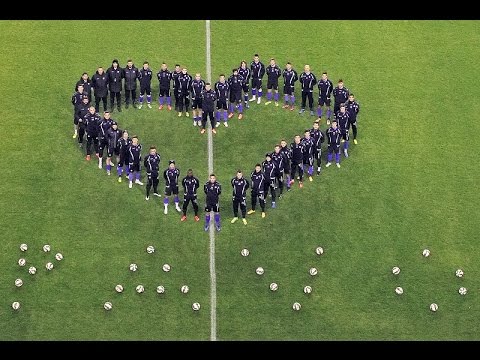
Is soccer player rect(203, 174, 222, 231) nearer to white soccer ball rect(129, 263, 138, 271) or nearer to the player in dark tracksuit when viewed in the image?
white soccer ball rect(129, 263, 138, 271)

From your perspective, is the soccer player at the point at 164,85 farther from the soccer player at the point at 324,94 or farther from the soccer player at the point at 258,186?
the soccer player at the point at 258,186

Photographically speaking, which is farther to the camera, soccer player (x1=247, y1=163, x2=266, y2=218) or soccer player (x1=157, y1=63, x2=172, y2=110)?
soccer player (x1=157, y1=63, x2=172, y2=110)

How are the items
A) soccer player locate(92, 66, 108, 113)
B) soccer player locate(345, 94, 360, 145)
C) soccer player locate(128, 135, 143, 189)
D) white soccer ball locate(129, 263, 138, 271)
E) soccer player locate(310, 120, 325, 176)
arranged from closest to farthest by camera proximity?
white soccer ball locate(129, 263, 138, 271), soccer player locate(128, 135, 143, 189), soccer player locate(310, 120, 325, 176), soccer player locate(345, 94, 360, 145), soccer player locate(92, 66, 108, 113)

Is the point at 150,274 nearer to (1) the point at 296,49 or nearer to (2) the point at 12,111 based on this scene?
(2) the point at 12,111

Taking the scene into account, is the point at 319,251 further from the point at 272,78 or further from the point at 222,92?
the point at 272,78

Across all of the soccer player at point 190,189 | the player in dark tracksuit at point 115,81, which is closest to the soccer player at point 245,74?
the player in dark tracksuit at point 115,81

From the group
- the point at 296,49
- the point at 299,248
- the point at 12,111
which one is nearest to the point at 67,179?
the point at 12,111

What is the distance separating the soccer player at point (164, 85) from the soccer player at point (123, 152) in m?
3.69

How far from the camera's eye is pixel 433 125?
44719mm

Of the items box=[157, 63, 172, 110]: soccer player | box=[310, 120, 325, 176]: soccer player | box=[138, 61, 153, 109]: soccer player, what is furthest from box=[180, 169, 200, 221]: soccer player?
box=[138, 61, 153, 109]: soccer player

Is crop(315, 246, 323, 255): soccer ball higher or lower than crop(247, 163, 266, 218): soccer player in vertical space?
lower

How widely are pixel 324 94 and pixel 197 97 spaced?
16.9 feet

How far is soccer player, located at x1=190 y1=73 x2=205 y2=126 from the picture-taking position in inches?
1720

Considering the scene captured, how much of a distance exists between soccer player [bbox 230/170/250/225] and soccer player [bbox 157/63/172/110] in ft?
20.5
